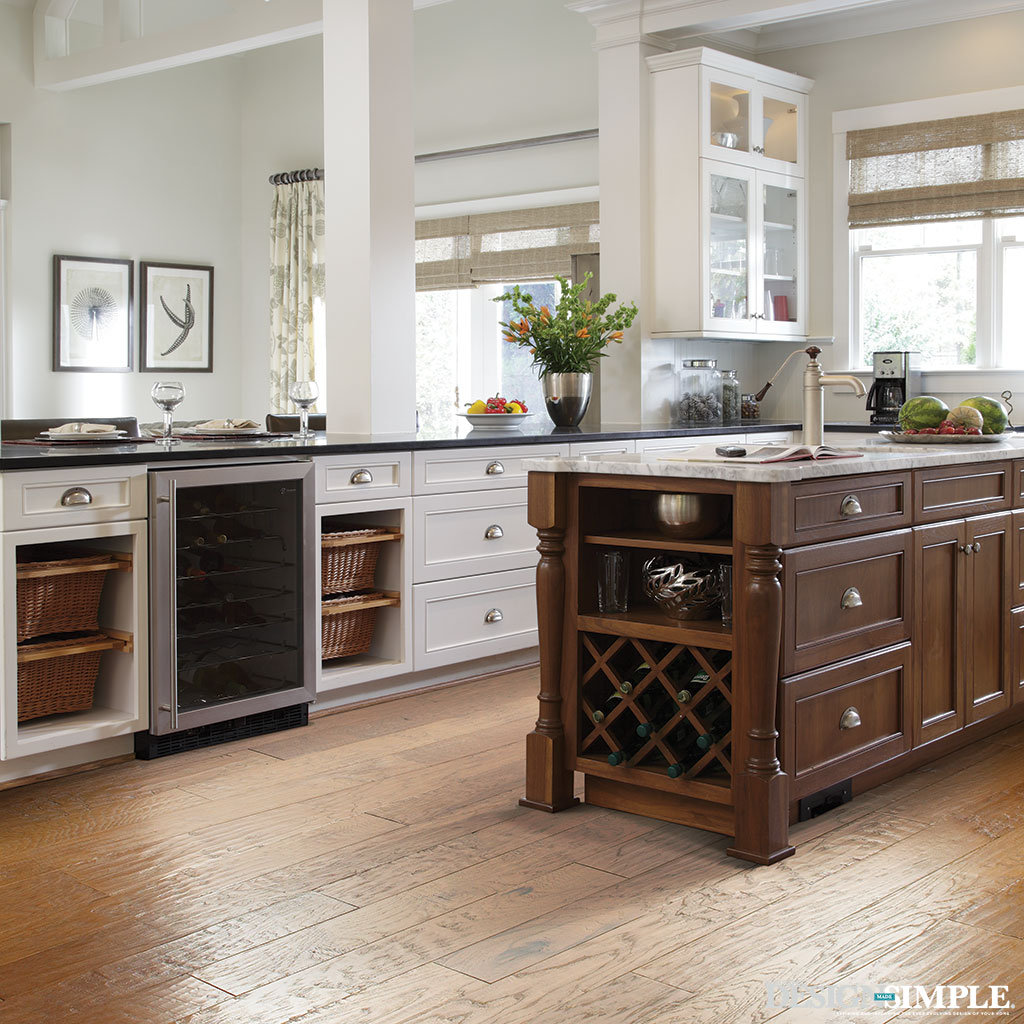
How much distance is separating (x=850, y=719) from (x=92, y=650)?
198 centimetres

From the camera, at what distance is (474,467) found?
4.34 meters

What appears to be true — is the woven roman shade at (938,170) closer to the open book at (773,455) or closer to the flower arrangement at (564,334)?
the flower arrangement at (564,334)

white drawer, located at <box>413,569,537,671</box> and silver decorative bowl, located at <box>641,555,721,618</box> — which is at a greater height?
silver decorative bowl, located at <box>641,555,721,618</box>

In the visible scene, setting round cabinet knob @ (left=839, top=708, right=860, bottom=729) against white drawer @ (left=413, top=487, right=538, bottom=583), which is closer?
round cabinet knob @ (left=839, top=708, right=860, bottom=729)

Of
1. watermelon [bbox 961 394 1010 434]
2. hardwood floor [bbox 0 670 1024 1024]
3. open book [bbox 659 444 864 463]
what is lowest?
hardwood floor [bbox 0 670 1024 1024]

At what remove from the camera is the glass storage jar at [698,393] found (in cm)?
590

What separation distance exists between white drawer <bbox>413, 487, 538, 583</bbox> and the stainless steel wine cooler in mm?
501

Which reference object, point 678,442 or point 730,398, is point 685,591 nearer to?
point 678,442

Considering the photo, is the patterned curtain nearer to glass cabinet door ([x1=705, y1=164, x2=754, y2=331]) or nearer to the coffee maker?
glass cabinet door ([x1=705, y1=164, x2=754, y2=331])

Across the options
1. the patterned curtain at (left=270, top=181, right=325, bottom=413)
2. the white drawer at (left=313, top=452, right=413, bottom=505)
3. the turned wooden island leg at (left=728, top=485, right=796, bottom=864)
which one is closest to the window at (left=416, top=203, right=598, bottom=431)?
the patterned curtain at (left=270, top=181, right=325, bottom=413)

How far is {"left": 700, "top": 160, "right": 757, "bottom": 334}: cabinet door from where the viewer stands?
5.60m

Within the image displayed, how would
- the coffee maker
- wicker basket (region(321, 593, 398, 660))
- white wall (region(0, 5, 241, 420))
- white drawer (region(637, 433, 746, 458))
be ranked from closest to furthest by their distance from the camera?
wicker basket (region(321, 593, 398, 660)) < white drawer (region(637, 433, 746, 458)) < the coffee maker < white wall (region(0, 5, 241, 420))

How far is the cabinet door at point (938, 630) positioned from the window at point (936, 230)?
274cm

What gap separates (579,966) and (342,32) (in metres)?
3.50
